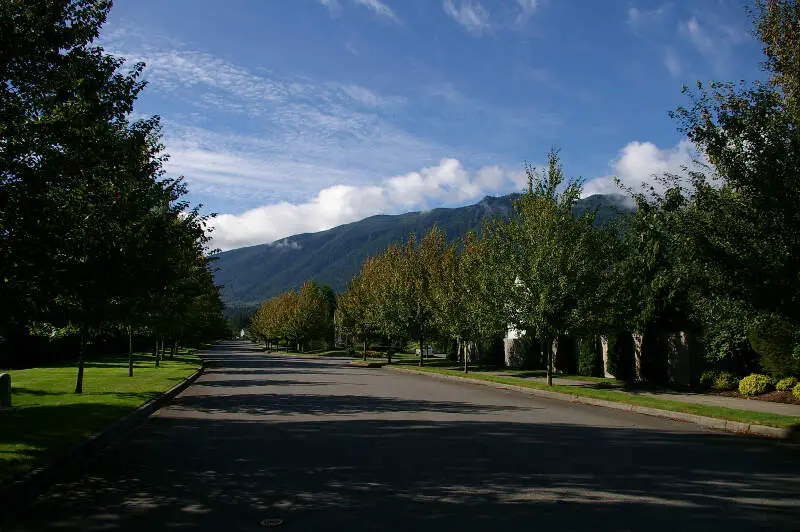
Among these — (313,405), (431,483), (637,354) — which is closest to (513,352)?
(637,354)

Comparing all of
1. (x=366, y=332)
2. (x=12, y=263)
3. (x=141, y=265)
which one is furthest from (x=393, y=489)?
(x=366, y=332)

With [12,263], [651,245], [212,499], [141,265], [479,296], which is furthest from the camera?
[479,296]

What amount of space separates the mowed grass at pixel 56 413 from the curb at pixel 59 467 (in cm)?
16

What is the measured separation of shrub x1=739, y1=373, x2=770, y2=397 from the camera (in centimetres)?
1877

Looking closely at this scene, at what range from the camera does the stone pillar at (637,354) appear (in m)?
25.4

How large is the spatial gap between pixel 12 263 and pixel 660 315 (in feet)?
72.5

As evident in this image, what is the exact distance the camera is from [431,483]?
24.6ft

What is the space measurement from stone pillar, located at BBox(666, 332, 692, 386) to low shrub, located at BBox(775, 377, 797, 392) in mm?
4749

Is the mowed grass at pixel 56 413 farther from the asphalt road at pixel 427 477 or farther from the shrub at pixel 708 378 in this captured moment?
the shrub at pixel 708 378

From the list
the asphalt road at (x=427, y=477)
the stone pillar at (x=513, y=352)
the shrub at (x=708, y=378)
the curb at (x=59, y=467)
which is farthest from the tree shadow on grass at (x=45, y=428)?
the stone pillar at (x=513, y=352)

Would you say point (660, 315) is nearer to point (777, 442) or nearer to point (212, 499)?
point (777, 442)

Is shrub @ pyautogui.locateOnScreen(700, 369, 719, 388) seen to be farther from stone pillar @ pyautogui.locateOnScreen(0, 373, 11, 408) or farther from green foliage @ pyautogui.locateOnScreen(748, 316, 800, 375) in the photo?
stone pillar @ pyautogui.locateOnScreen(0, 373, 11, 408)

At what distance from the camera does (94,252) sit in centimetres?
1112

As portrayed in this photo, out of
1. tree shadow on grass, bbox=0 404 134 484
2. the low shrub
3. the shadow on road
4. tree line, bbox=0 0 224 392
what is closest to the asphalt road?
tree shadow on grass, bbox=0 404 134 484
